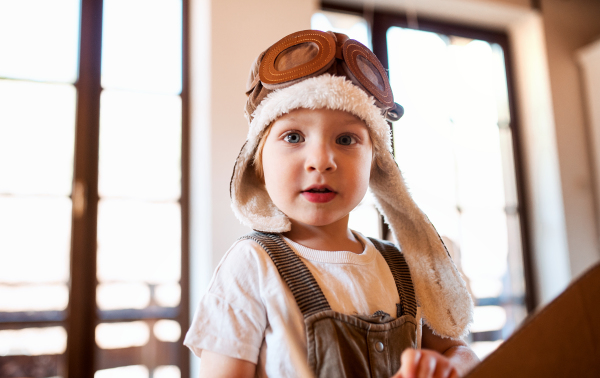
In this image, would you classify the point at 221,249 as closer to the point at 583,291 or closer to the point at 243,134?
the point at 243,134

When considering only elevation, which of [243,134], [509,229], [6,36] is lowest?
[509,229]

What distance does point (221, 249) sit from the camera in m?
1.49

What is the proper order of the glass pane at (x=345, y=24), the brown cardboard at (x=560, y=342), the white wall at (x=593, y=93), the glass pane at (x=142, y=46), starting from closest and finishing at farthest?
the brown cardboard at (x=560, y=342) < the glass pane at (x=142, y=46) < the glass pane at (x=345, y=24) < the white wall at (x=593, y=93)

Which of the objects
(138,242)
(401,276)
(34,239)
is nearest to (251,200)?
(401,276)

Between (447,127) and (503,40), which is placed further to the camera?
(503,40)

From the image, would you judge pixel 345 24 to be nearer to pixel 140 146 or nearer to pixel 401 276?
pixel 140 146

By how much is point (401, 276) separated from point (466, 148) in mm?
1759

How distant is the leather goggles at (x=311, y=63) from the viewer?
0.62m

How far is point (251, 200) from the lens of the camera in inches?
27.7

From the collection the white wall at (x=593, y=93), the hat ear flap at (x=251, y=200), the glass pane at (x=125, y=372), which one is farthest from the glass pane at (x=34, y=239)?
the white wall at (x=593, y=93)

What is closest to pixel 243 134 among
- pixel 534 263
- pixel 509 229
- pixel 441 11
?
pixel 441 11

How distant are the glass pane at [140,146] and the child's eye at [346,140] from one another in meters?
1.20

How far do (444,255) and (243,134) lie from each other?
1027 mm

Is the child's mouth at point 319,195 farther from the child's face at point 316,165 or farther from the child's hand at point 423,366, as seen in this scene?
the child's hand at point 423,366
